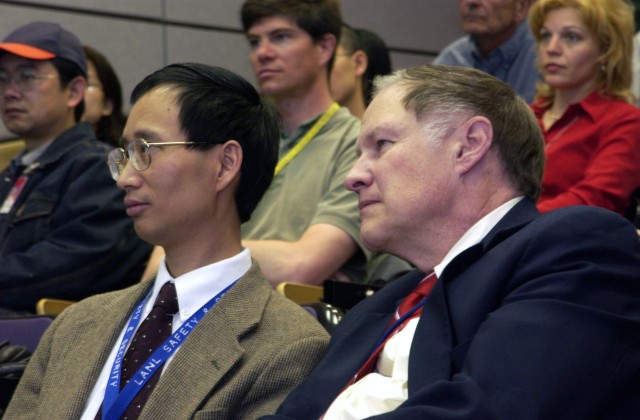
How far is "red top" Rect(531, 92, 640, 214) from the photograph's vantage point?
10.1 feet

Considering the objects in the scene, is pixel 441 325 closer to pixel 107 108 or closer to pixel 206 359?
pixel 206 359

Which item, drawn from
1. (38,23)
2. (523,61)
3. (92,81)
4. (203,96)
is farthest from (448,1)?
(203,96)

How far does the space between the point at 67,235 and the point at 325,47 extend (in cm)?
108

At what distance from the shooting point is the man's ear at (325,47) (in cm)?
367

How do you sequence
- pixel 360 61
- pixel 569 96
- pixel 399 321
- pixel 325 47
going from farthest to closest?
pixel 360 61
pixel 325 47
pixel 569 96
pixel 399 321

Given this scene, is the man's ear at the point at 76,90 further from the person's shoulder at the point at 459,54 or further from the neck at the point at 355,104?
the person's shoulder at the point at 459,54

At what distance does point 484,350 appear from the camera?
155 centimetres

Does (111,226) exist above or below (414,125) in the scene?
Result: below

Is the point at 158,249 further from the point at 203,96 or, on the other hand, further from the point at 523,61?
the point at 523,61

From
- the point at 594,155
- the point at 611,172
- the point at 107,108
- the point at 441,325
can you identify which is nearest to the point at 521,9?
the point at 594,155

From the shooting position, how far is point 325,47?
369 cm

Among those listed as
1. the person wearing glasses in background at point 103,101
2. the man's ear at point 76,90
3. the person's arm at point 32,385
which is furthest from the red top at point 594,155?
the person wearing glasses in background at point 103,101

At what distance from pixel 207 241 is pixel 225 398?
1.39 ft

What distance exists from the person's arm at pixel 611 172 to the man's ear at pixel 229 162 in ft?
3.58
